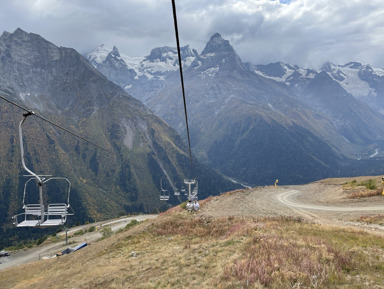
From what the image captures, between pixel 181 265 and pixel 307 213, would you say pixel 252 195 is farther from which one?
pixel 181 265

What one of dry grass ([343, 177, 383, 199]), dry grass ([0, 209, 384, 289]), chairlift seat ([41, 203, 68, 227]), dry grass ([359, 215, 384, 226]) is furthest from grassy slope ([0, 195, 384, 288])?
dry grass ([343, 177, 383, 199])

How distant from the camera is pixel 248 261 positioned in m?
14.2

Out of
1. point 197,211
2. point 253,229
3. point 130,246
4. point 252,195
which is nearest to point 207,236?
point 253,229

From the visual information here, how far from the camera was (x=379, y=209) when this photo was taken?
95.2ft

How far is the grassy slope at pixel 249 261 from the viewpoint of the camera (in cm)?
1214

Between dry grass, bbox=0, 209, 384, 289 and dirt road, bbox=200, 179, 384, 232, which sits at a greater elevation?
dry grass, bbox=0, 209, 384, 289

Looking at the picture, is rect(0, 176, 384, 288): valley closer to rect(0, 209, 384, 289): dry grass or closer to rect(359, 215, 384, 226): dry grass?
rect(0, 209, 384, 289): dry grass

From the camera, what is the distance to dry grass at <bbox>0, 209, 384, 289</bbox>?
12.1m

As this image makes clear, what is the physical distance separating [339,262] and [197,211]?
977 inches

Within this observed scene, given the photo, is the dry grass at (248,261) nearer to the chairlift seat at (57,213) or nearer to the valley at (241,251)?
the valley at (241,251)

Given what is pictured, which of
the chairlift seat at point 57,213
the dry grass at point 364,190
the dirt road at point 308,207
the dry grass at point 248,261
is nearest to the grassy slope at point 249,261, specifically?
the dry grass at point 248,261

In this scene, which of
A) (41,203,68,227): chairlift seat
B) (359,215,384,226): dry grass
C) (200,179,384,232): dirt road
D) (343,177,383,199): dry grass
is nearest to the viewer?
(41,203,68,227): chairlift seat

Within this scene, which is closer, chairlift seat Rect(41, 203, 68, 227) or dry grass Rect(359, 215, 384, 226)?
chairlift seat Rect(41, 203, 68, 227)

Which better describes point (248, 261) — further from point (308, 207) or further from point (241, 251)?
point (308, 207)
